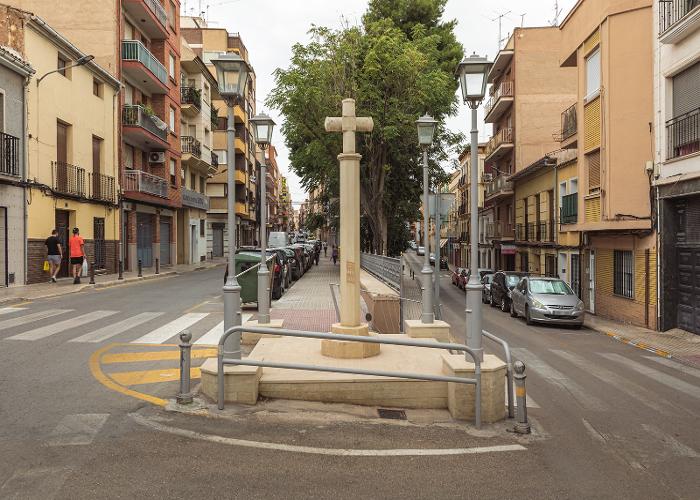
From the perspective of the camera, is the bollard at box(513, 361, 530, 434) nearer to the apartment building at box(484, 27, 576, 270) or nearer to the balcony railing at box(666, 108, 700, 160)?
the balcony railing at box(666, 108, 700, 160)

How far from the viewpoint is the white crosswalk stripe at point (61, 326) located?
31.6 ft

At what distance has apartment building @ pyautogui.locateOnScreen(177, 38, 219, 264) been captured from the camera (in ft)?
125

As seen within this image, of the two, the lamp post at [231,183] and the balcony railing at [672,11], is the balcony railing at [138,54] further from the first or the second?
the lamp post at [231,183]

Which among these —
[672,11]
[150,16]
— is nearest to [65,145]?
[150,16]

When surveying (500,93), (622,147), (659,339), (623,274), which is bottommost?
(659,339)

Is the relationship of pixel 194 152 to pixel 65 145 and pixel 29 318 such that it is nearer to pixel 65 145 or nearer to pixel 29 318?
pixel 65 145

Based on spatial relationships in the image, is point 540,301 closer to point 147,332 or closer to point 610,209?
point 610,209

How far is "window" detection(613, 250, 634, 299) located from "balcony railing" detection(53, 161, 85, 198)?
20.2 m

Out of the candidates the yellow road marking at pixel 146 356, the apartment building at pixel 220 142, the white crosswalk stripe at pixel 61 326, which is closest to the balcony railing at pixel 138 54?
the apartment building at pixel 220 142

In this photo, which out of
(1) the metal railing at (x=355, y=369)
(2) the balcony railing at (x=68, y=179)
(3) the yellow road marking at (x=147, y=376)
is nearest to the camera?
(1) the metal railing at (x=355, y=369)

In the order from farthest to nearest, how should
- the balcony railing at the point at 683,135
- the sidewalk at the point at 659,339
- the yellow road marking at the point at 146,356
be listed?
1. the balcony railing at the point at 683,135
2. the sidewalk at the point at 659,339
3. the yellow road marking at the point at 146,356

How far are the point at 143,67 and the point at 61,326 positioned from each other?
20.8m

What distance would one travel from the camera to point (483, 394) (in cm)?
577

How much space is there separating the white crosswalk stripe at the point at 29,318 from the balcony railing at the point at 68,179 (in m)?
9.63
